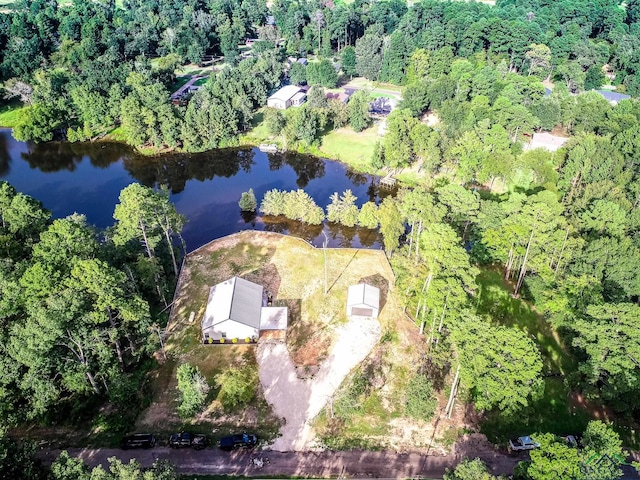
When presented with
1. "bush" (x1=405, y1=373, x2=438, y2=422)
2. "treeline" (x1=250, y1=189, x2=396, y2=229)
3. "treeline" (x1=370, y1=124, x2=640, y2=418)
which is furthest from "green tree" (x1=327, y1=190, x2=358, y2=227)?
"bush" (x1=405, y1=373, x2=438, y2=422)

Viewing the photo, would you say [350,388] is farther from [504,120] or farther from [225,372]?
[504,120]

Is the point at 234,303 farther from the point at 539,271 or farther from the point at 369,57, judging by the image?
the point at 369,57

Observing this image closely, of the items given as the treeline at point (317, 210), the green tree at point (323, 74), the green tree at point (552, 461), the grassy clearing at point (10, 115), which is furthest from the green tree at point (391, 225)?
the grassy clearing at point (10, 115)

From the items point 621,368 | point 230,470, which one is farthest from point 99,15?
point 621,368

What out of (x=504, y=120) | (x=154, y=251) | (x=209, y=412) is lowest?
(x=209, y=412)

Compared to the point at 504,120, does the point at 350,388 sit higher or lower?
lower

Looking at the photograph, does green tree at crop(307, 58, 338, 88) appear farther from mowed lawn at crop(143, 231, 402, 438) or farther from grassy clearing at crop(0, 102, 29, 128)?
grassy clearing at crop(0, 102, 29, 128)
